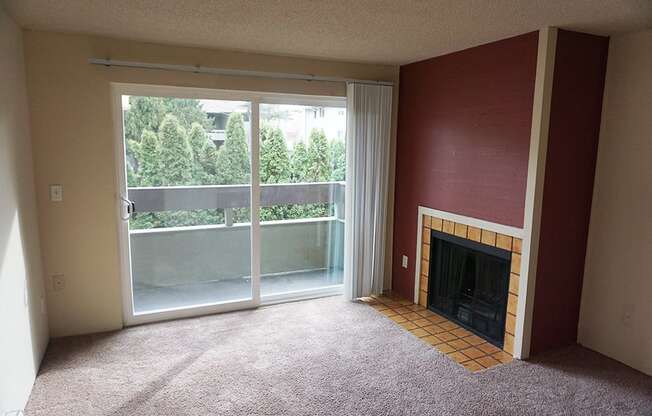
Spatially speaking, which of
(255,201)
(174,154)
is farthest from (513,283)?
(174,154)

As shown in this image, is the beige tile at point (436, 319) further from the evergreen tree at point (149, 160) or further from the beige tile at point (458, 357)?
the evergreen tree at point (149, 160)

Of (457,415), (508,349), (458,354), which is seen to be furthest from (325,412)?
(508,349)

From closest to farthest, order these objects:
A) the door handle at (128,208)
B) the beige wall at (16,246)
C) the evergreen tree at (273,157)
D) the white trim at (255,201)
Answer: the beige wall at (16,246) < the door handle at (128,208) < the white trim at (255,201) < the evergreen tree at (273,157)

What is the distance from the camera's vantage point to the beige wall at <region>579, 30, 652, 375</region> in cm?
281

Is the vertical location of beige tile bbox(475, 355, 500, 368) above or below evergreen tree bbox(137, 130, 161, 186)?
below

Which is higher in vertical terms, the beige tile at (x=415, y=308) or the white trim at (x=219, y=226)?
the white trim at (x=219, y=226)

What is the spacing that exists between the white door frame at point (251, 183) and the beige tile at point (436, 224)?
4.17ft

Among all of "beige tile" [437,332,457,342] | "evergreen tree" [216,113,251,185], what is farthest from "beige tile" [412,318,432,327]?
"evergreen tree" [216,113,251,185]

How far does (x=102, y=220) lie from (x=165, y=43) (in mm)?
1414

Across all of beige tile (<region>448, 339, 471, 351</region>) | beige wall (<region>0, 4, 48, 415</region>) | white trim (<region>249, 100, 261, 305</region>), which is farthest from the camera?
white trim (<region>249, 100, 261, 305</region>)

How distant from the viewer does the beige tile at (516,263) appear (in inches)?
118

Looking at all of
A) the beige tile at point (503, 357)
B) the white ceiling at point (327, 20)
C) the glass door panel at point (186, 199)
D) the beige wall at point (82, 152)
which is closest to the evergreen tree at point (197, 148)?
the glass door panel at point (186, 199)

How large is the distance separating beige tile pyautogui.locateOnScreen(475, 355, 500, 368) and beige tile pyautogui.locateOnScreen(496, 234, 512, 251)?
2.56 ft

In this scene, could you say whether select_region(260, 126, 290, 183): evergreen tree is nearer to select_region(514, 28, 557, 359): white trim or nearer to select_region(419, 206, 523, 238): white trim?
select_region(419, 206, 523, 238): white trim
